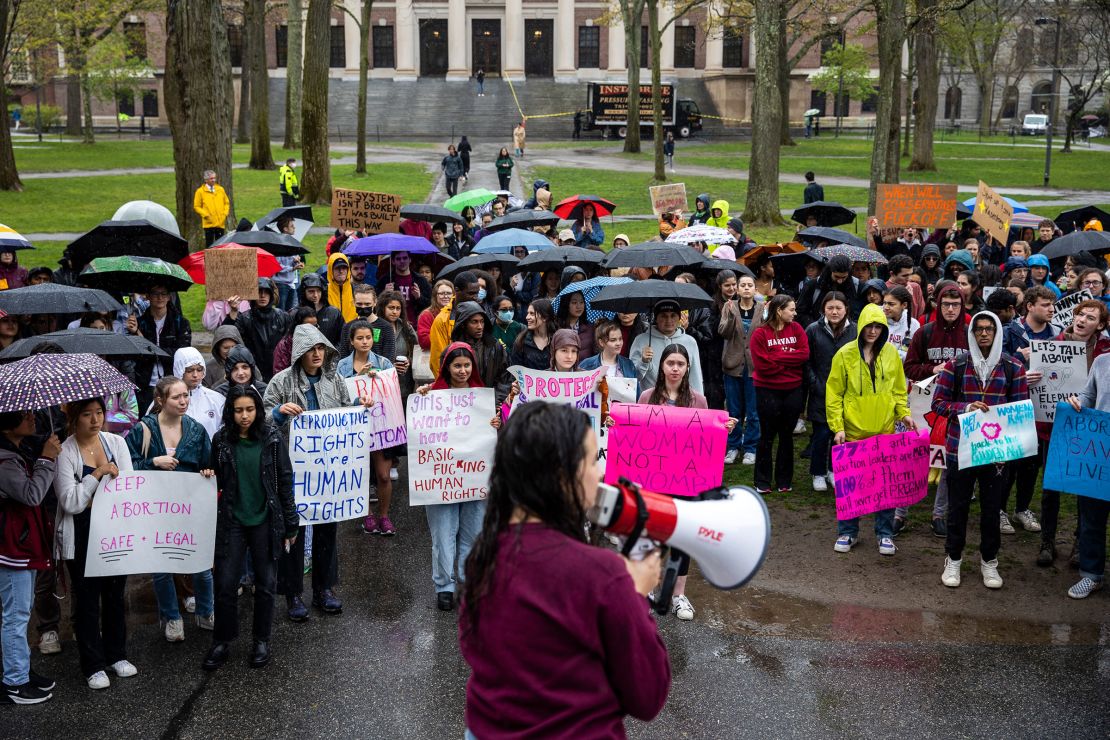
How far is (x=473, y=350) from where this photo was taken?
7754mm

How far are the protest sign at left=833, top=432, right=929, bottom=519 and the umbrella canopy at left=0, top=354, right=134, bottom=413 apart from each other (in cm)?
469

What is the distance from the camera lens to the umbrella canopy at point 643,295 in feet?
27.8

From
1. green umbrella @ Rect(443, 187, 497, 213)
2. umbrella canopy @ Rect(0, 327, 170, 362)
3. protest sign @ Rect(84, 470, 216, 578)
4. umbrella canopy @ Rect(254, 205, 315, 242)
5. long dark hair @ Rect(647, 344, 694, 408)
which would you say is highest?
green umbrella @ Rect(443, 187, 497, 213)

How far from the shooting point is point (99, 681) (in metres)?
6.00

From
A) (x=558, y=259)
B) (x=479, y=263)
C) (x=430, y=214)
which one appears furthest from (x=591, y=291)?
(x=430, y=214)

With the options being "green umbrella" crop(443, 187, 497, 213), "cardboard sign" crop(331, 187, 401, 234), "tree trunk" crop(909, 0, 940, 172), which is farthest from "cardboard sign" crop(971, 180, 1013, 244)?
"tree trunk" crop(909, 0, 940, 172)

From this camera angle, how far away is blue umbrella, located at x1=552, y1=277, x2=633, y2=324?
9.16 metres

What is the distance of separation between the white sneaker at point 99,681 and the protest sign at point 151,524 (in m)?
0.52

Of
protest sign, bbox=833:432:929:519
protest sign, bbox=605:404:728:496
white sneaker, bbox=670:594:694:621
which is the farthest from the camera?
protest sign, bbox=833:432:929:519

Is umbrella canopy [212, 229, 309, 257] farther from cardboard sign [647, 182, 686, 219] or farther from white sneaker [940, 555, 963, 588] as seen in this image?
white sneaker [940, 555, 963, 588]

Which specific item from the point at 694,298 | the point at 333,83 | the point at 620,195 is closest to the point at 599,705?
the point at 694,298

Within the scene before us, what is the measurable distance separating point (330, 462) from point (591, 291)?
311 cm

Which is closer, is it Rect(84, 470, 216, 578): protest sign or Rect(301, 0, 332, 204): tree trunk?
Rect(84, 470, 216, 578): protest sign

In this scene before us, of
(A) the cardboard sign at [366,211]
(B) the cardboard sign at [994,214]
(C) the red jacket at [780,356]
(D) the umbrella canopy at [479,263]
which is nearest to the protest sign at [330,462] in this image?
(C) the red jacket at [780,356]
